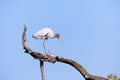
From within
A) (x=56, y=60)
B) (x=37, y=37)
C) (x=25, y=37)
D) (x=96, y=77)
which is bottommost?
(x=96, y=77)

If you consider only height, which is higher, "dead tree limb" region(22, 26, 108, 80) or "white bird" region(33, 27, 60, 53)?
"white bird" region(33, 27, 60, 53)

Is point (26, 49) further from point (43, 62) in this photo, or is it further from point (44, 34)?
point (44, 34)

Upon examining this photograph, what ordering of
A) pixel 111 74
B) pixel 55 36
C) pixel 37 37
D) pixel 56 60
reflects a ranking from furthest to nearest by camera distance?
1. pixel 55 36
2. pixel 37 37
3. pixel 111 74
4. pixel 56 60

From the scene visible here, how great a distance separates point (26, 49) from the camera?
9359 millimetres

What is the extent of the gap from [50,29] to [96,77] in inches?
268

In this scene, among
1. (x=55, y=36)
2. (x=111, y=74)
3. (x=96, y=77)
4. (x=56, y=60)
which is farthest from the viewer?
(x=55, y=36)

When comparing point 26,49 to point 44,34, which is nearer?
point 26,49

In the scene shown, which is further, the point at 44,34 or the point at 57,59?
the point at 44,34

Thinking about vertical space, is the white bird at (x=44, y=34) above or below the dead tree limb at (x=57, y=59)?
above

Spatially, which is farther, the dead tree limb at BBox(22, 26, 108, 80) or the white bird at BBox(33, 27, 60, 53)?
the white bird at BBox(33, 27, 60, 53)

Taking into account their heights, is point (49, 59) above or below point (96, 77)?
above

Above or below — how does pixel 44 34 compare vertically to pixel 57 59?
above

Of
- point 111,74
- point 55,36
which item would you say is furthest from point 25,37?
point 55,36

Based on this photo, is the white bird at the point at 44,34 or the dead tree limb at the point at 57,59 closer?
the dead tree limb at the point at 57,59
